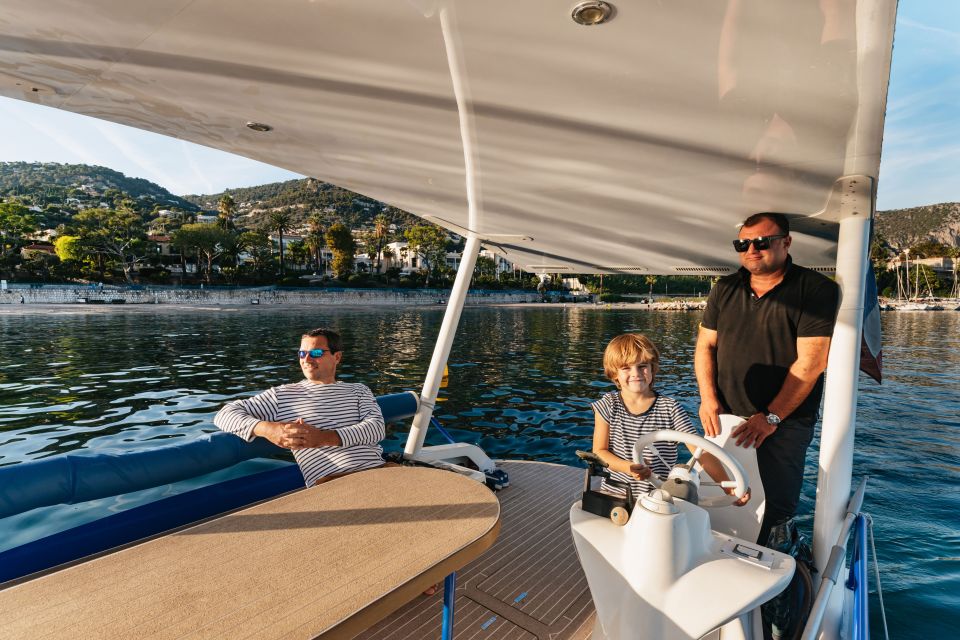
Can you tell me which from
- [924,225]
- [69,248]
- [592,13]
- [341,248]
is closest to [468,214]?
[592,13]

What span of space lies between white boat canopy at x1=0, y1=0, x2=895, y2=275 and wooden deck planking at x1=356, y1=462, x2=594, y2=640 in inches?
95.1

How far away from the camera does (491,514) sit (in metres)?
1.91

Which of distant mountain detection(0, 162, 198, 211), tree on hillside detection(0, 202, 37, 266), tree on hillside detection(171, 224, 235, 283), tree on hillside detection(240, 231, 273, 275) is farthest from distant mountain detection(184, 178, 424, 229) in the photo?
tree on hillside detection(0, 202, 37, 266)

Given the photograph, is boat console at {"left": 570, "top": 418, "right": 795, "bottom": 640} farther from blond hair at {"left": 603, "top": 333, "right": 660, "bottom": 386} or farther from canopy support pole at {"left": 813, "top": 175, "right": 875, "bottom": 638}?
canopy support pole at {"left": 813, "top": 175, "right": 875, "bottom": 638}

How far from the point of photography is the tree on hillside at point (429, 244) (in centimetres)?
8969

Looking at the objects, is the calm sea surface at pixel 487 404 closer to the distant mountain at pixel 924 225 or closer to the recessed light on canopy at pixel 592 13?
the recessed light on canopy at pixel 592 13

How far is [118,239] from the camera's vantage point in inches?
2744

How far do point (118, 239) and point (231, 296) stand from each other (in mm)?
23352

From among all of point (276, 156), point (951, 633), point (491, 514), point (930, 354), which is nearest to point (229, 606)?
point (491, 514)

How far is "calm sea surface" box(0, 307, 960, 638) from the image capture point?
4969 mm

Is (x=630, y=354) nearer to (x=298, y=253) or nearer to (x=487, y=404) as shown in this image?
(x=487, y=404)

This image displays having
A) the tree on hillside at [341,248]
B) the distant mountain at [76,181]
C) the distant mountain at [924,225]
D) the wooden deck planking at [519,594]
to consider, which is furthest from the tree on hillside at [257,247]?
the distant mountain at [924,225]

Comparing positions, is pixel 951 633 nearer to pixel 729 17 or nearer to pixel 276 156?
pixel 729 17

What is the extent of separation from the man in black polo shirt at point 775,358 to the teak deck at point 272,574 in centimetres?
162
